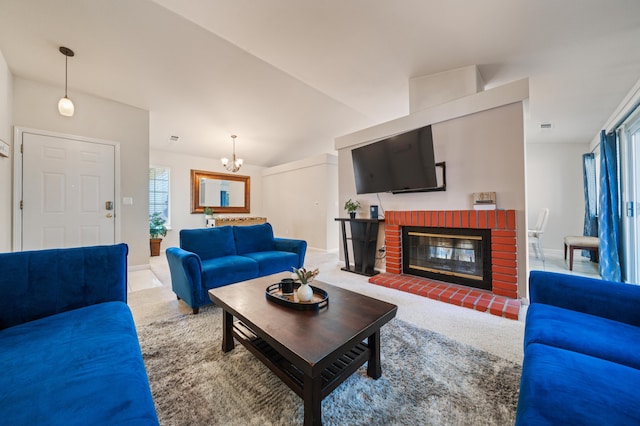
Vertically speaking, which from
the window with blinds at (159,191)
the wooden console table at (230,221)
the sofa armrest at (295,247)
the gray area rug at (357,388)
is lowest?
the gray area rug at (357,388)

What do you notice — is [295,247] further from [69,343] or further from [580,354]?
[580,354]

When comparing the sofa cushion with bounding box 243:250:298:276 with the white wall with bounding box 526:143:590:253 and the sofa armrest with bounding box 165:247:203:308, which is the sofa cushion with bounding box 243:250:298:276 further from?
the white wall with bounding box 526:143:590:253

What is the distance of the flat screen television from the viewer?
2936mm

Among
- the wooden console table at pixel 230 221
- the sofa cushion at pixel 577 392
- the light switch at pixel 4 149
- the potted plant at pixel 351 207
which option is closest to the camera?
the sofa cushion at pixel 577 392

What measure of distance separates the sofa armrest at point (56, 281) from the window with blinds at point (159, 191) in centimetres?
478

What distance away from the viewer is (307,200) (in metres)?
6.11

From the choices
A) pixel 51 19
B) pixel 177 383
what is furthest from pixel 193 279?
pixel 51 19

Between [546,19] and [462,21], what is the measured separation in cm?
66

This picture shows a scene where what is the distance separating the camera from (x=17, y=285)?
1325 mm

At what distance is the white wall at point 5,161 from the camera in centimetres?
282

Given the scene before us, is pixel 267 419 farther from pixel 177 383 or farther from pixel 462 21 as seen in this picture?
pixel 462 21

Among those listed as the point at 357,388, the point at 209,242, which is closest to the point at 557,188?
the point at 357,388

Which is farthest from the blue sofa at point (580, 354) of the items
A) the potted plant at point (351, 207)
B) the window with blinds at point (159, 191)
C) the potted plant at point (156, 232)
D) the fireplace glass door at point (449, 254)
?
the window with blinds at point (159, 191)

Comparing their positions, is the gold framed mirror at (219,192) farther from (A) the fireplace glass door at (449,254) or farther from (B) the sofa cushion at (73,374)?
(B) the sofa cushion at (73,374)
